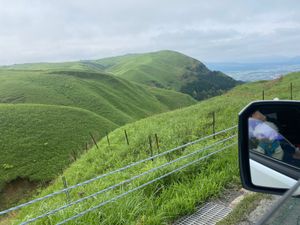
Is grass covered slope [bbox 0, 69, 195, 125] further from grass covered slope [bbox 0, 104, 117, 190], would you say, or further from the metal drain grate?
the metal drain grate

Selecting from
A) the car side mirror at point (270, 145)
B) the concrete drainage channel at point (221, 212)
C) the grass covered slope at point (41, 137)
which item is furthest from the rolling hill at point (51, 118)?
the car side mirror at point (270, 145)

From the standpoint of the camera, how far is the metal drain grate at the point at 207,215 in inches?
199

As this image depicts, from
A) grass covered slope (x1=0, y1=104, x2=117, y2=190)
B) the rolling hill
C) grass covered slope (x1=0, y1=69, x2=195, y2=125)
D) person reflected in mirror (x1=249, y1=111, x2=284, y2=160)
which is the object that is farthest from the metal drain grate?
grass covered slope (x1=0, y1=69, x2=195, y2=125)

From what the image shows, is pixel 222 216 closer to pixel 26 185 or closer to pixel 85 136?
pixel 26 185

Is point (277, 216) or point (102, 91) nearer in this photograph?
point (277, 216)

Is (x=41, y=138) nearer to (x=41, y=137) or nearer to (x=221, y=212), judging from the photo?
(x=41, y=137)

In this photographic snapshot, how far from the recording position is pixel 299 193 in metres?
1.55

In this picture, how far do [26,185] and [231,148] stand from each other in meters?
27.7

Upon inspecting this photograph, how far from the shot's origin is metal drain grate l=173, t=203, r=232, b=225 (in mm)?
5043

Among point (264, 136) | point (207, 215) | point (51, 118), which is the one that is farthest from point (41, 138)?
point (264, 136)

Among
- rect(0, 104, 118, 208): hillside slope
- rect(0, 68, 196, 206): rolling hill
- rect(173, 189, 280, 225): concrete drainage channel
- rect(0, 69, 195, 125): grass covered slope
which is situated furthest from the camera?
rect(0, 69, 195, 125): grass covered slope

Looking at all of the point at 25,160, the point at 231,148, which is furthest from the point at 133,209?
the point at 25,160

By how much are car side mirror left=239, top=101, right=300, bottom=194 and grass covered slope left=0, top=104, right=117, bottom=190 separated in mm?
30347

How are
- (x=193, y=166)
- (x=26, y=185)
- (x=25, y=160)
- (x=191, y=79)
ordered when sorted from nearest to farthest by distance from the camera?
(x=193, y=166) → (x=26, y=185) → (x=25, y=160) → (x=191, y=79)
